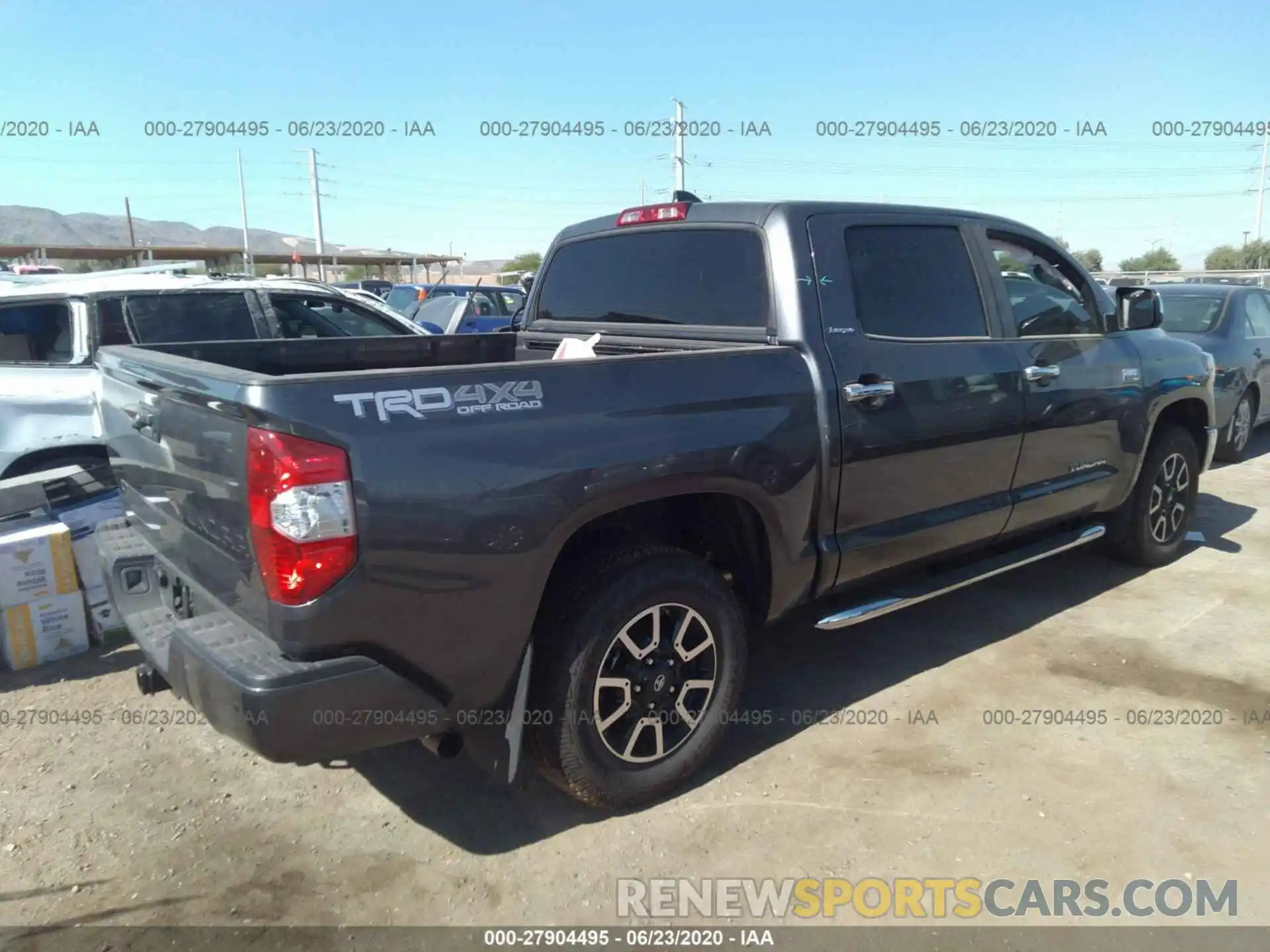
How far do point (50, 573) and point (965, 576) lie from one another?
4170 mm

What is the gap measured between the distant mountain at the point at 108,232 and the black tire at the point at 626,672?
106236 mm

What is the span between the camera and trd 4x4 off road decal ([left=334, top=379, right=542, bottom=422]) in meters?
2.25

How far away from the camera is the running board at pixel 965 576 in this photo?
3424 mm

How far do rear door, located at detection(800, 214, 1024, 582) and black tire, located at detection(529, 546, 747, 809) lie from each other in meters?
0.65

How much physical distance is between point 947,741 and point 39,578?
405 centimetres

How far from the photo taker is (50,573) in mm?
4168

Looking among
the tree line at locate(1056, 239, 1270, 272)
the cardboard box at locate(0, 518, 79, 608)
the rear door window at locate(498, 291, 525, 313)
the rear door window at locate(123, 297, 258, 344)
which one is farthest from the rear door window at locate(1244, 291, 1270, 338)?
the tree line at locate(1056, 239, 1270, 272)

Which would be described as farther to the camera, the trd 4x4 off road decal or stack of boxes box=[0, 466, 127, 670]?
stack of boxes box=[0, 466, 127, 670]

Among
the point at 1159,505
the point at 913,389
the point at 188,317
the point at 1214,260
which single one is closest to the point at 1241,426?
the point at 1159,505

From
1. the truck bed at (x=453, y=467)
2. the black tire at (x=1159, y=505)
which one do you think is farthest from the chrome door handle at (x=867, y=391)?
the black tire at (x=1159, y=505)

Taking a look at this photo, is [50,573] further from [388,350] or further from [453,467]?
[453,467]

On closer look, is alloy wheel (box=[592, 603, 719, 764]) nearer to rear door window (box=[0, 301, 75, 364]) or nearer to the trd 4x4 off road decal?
the trd 4x4 off road decal

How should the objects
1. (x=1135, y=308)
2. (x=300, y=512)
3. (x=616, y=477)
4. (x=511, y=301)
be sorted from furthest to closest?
(x=511, y=301)
(x=1135, y=308)
(x=616, y=477)
(x=300, y=512)

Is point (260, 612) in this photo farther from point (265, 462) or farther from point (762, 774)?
point (762, 774)
